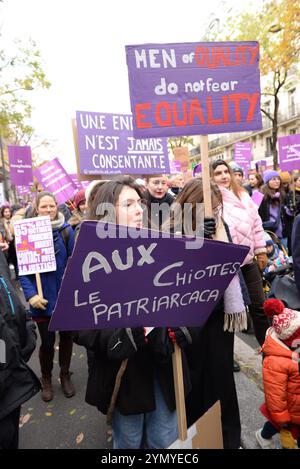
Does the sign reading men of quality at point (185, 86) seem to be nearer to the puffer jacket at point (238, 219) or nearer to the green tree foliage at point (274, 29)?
the puffer jacket at point (238, 219)

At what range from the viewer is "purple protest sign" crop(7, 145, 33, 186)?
912 cm

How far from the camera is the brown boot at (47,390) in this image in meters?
3.07

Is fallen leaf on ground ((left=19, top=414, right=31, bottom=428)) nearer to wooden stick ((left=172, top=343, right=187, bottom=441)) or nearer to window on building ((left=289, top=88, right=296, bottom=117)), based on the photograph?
wooden stick ((left=172, top=343, right=187, bottom=441))

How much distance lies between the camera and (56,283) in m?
3.10

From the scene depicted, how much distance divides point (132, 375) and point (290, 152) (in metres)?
6.09

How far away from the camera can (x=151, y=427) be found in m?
1.80

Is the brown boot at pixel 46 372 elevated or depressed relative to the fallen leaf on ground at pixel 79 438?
elevated

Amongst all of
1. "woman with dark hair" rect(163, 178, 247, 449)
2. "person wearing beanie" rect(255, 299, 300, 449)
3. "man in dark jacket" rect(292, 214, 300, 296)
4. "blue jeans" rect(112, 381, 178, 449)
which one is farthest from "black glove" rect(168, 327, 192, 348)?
"man in dark jacket" rect(292, 214, 300, 296)

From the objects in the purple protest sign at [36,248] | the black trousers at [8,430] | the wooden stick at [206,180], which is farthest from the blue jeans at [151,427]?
the purple protest sign at [36,248]

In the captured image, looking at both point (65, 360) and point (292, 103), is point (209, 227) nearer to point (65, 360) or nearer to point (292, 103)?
point (65, 360)

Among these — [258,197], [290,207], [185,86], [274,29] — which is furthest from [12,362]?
[274,29]

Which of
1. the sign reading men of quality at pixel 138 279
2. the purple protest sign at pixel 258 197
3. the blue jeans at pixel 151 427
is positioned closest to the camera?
the sign reading men of quality at pixel 138 279

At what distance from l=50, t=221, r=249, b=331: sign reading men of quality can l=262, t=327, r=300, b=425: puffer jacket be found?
88 cm
